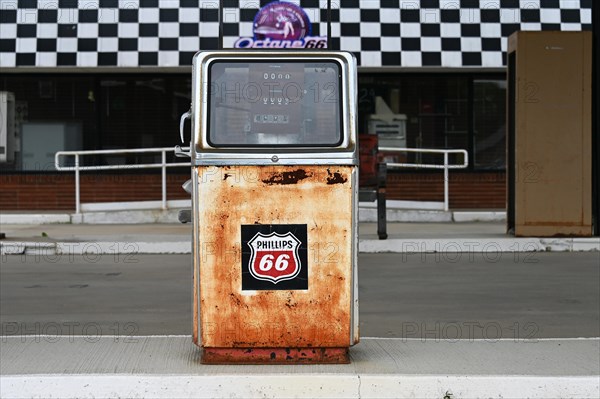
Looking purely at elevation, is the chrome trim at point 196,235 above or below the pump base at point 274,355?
above

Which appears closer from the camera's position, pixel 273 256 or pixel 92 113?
pixel 273 256

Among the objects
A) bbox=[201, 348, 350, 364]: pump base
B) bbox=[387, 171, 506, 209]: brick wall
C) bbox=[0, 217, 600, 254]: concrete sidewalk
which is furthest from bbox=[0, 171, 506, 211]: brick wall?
bbox=[201, 348, 350, 364]: pump base

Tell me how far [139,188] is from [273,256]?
10546mm

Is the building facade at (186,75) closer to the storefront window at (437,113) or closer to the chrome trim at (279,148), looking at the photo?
the storefront window at (437,113)

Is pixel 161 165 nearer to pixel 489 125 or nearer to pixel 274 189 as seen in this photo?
pixel 489 125

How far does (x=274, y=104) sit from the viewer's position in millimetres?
4629

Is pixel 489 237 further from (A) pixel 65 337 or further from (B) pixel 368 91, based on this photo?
(A) pixel 65 337

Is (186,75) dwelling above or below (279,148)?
above

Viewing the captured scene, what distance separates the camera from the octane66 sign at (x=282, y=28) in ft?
46.0

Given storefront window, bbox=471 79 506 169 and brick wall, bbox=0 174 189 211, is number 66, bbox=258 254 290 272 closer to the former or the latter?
brick wall, bbox=0 174 189 211

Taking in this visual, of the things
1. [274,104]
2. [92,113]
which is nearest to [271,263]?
[274,104]

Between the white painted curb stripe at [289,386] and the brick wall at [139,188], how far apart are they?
408 inches

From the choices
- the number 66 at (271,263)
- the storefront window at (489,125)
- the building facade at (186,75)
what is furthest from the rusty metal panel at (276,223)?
the storefront window at (489,125)

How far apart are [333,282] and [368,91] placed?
420 inches
